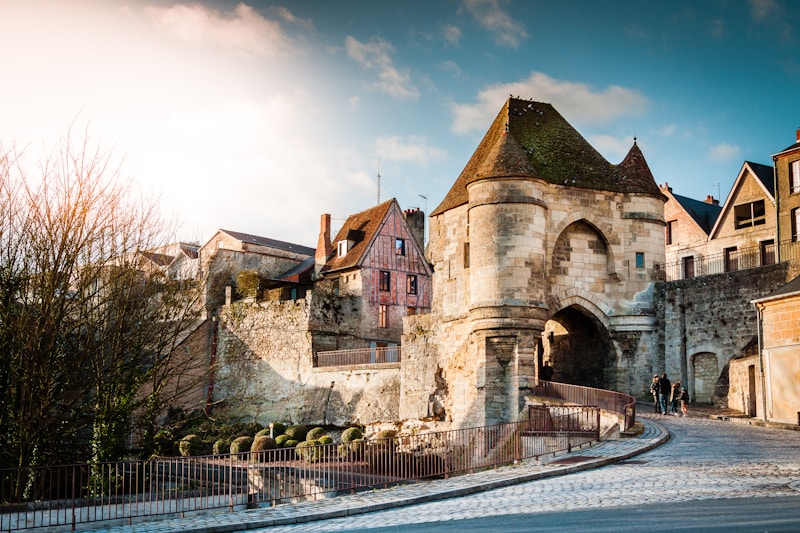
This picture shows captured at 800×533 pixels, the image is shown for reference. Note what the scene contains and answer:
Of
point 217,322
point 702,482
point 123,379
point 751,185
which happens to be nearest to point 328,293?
point 217,322

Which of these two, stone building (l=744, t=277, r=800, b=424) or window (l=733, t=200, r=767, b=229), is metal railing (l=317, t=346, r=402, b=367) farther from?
window (l=733, t=200, r=767, b=229)

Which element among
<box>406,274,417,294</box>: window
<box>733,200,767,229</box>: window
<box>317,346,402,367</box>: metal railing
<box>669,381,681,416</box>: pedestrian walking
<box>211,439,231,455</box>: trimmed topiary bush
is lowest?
<box>211,439,231,455</box>: trimmed topiary bush

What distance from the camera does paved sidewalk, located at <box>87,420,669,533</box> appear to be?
13.5 meters

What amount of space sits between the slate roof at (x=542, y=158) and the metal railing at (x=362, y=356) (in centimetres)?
734

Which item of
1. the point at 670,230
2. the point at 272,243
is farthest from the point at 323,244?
the point at 670,230

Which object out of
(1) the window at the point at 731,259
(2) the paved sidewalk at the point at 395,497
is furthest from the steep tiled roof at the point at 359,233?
(2) the paved sidewalk at the point at 395,497

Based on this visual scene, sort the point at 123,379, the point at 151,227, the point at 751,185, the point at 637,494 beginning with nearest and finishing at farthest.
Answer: the point at 637,494, the point at 123,379, the point at 151,227, the point at 751,185

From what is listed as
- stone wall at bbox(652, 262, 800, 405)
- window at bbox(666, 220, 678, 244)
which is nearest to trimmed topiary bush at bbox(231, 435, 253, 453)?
stone wall at bbox(652, 262, 800, 405)

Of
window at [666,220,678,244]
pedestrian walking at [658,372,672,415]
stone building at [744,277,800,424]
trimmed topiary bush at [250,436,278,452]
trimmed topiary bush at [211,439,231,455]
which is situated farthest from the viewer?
window at [666,220,678,244]

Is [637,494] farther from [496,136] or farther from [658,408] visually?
[496,136]

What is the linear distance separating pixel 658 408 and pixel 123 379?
1471 cm

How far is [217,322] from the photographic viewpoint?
46.7 metres

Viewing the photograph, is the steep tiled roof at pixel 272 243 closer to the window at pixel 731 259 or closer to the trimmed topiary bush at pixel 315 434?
the trimmed topiary bush at pixel 315 434

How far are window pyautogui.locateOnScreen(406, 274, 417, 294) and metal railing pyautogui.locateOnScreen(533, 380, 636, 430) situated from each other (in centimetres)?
1965
